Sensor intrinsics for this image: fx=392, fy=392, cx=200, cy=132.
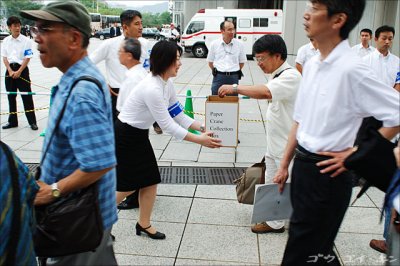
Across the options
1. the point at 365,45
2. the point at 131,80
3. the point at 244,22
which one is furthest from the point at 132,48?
the point at 244,22

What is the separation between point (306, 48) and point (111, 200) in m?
5.92

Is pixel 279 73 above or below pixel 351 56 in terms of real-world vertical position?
below

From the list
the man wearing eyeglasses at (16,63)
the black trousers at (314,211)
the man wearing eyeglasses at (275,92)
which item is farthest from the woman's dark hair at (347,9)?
the man wearing eyeglasses at (16,63)

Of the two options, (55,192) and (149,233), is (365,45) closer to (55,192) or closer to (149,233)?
(149,233)

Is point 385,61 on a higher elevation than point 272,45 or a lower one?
lower

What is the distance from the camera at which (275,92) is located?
304 centimetres

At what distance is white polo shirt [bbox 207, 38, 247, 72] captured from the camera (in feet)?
23.1

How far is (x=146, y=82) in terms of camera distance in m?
3.13

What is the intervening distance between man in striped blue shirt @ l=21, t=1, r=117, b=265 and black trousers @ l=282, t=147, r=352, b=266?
101 centimetres

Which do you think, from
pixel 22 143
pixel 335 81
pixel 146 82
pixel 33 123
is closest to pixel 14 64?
pixel 33 123

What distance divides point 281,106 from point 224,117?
237 centimetres

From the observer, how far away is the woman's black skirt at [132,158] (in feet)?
10.8

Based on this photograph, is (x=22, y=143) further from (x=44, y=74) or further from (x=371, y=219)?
(x=44, y=74)

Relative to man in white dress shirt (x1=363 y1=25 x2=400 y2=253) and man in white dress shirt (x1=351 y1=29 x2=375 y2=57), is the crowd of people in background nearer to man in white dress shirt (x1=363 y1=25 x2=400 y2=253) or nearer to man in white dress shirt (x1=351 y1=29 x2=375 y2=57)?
man in white dress shirt (x1=363 y1=25 x2=400 y2=253)
